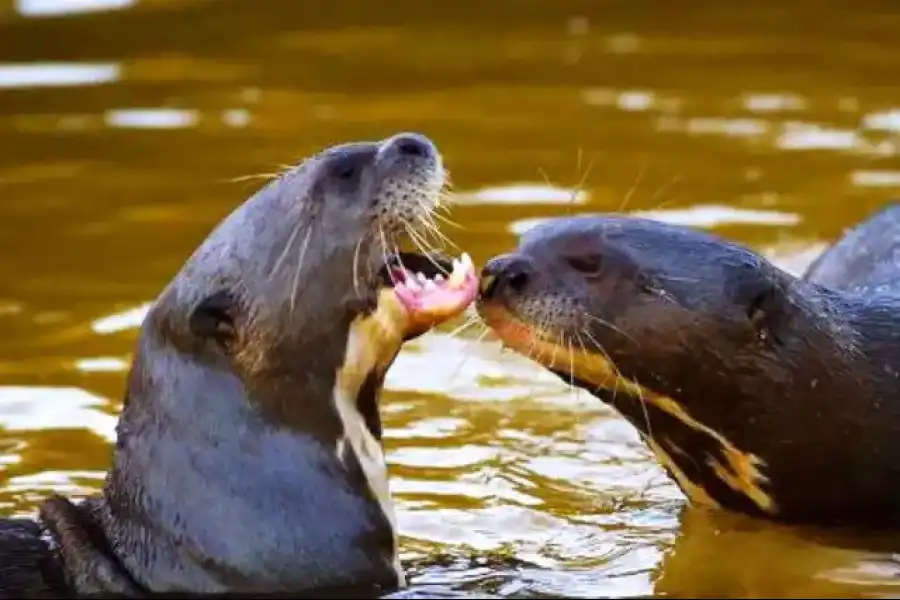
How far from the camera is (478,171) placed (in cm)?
957

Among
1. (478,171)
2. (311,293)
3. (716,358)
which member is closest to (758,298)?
(716,358)

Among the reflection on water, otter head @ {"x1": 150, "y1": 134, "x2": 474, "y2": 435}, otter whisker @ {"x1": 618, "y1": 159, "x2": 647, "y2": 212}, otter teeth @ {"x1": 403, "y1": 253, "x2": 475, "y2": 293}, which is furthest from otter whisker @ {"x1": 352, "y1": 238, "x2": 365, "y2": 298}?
the reflection on water

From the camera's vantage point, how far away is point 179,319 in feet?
16.0

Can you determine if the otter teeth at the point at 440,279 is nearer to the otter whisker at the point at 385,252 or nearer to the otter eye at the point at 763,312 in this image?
the otter whisker at the point at 385,252

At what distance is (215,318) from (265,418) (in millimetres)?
245

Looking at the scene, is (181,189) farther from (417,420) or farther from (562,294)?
(562,294)

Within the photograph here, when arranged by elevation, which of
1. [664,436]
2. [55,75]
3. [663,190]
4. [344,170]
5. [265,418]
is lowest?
[664,436]

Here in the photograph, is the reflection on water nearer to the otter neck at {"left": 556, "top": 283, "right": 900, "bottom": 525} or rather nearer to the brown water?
the brown water

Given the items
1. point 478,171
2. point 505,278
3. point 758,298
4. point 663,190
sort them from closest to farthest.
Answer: point 505,278 → point 758,298 → point 663,190 → point 478,171

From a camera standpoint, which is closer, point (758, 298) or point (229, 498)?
point (229, 498)

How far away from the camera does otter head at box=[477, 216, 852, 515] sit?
533cm

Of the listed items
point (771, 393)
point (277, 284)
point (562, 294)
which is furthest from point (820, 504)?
point (277, 284)

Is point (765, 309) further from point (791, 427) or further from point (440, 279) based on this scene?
point (440, 279)

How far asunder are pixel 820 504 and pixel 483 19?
8.35 meters
